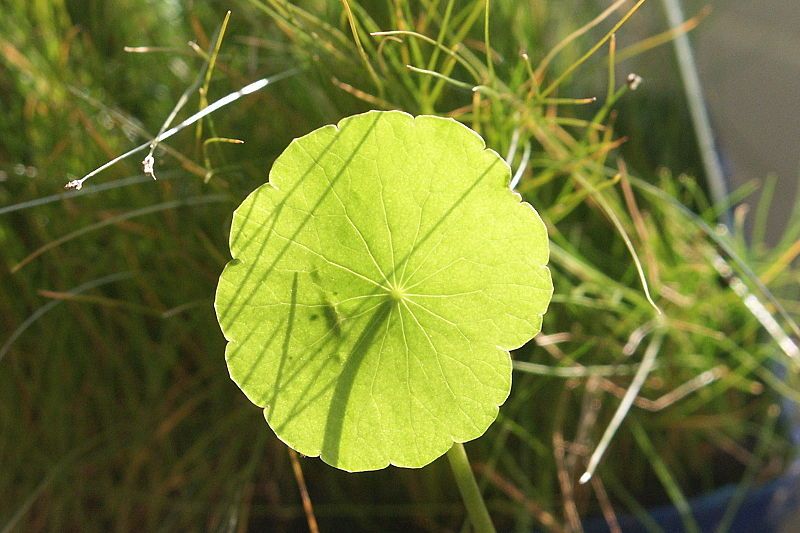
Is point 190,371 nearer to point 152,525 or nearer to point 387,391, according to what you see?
point 152,525

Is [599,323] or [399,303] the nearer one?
[399,303]

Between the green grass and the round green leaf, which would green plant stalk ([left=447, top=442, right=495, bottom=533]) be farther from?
the green grass

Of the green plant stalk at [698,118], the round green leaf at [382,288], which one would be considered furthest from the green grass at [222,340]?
the round green leaf at [382,288]

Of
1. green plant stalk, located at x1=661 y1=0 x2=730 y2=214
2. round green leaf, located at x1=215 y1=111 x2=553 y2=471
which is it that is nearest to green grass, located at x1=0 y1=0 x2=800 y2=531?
green plant stalk, located at x1=661 y1=0 x2=730 y2=214

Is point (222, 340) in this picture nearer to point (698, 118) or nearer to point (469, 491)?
point (469, 491)

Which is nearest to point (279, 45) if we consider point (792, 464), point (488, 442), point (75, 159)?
point (75, 159)

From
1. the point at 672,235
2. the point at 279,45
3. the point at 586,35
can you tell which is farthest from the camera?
the point at 586,35
